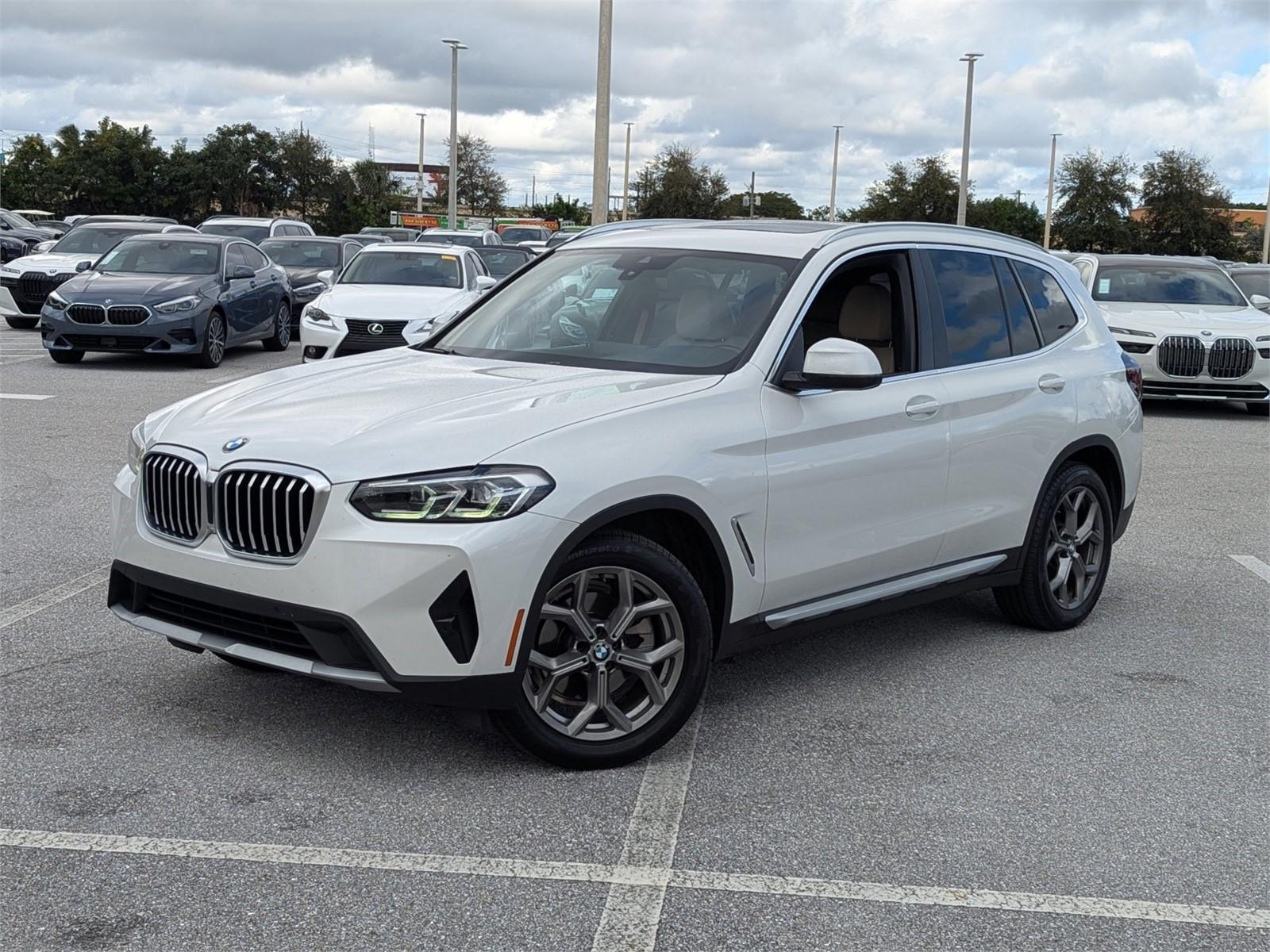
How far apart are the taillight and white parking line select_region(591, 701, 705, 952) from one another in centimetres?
287

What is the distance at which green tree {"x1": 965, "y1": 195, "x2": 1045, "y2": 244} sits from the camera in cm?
7394

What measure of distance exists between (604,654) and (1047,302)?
121 inches

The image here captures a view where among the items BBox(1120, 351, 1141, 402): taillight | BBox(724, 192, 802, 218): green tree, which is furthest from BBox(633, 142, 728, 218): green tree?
BBox(1120, 351, 1141, 402): taillight

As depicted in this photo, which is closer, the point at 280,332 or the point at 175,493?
the point at 175,493

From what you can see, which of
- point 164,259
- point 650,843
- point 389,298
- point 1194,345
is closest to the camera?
point 650,843

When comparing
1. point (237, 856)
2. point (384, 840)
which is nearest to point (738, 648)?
point (384, 840)

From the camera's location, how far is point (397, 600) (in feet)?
13.0

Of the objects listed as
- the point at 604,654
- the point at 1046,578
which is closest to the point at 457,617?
the point at 604,654

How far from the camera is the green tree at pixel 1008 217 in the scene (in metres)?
73.9

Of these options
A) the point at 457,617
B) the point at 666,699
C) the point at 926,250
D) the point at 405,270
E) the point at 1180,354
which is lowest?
the point at 666,699

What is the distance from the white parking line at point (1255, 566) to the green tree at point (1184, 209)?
52.6 metres

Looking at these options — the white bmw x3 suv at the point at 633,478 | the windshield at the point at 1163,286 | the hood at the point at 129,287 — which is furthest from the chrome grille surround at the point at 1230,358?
the hood at the point at 129,287

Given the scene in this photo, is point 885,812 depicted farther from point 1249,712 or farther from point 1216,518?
point 1216,518

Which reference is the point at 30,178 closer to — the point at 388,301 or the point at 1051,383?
the point at 388,301
